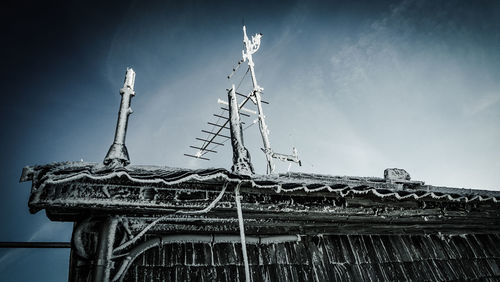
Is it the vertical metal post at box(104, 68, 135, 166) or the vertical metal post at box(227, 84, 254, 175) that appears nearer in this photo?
the vertical metal post at box(104, 68, 135, 166)

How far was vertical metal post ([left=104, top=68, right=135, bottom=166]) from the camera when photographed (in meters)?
3.24

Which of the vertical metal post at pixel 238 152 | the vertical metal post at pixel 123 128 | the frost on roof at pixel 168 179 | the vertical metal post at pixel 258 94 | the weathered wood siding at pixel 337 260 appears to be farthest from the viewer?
the vertical metal post at pixel 258 94

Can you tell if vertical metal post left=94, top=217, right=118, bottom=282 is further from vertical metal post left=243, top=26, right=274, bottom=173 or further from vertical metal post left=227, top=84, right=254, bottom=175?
vertical metal post left=243, top=26, right=274, bottom=173

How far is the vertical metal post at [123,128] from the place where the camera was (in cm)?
324

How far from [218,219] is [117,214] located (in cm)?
127

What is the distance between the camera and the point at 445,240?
516cm

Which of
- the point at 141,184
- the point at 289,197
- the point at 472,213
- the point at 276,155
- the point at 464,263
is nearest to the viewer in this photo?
the point at 141,184

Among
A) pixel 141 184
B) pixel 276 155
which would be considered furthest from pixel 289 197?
pixel 276 155

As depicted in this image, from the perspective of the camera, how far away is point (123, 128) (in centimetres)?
372

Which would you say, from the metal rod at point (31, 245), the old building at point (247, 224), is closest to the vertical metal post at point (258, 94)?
the old building at point (247, 224)

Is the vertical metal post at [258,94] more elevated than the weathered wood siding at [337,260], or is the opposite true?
the vertical metal post at [258,94]

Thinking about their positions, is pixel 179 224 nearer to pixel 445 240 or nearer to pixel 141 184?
pixel 141 184

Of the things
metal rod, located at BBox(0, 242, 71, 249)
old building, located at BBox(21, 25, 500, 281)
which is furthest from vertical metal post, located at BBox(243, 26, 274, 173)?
metal rod, located at BBox(0, 242, 71, 249)

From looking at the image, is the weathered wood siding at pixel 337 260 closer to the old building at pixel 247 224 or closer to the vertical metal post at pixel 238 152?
the old building at pixel 247 224
